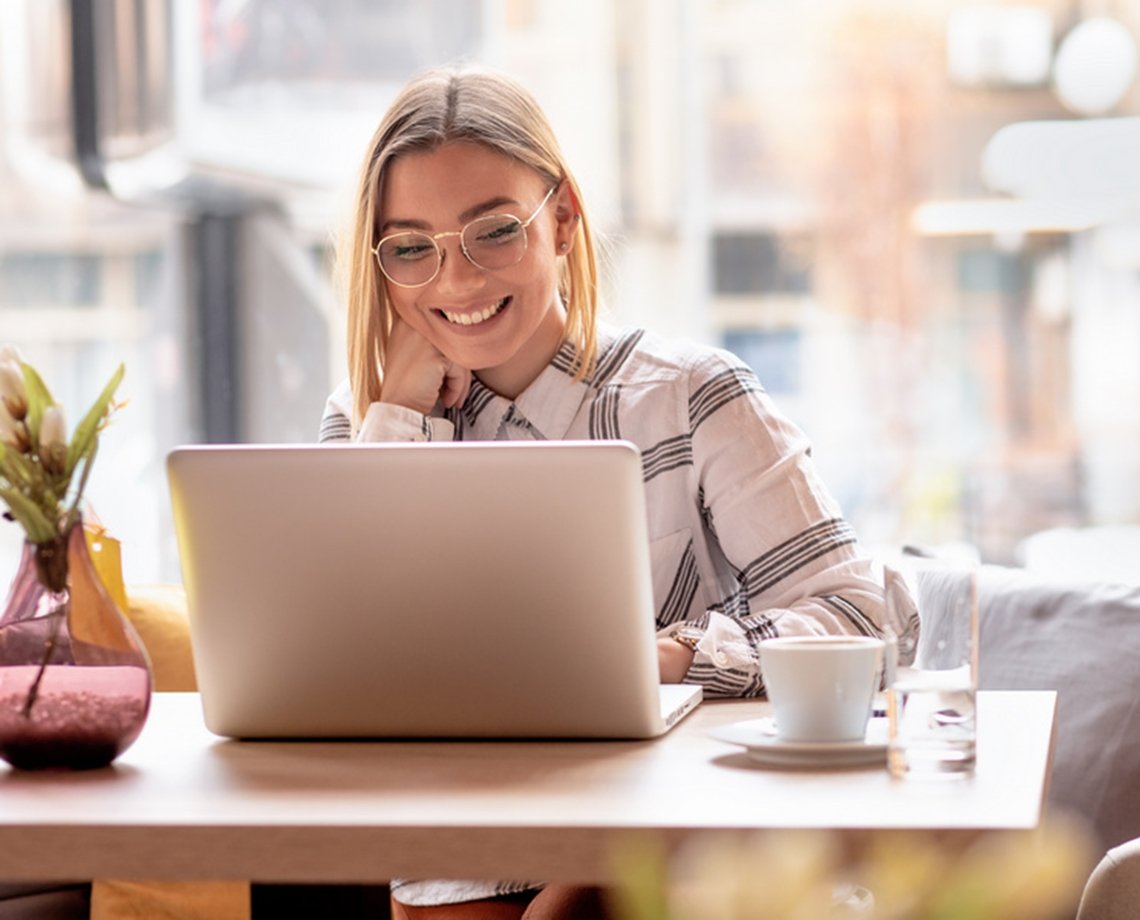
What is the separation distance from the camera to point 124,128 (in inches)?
137

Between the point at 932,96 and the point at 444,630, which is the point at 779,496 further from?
the point at 932,96

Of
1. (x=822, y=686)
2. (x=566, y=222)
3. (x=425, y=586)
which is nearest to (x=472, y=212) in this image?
(x=566, y=222)

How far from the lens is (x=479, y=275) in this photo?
5.84 feet

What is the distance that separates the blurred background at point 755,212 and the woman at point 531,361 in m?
1.82

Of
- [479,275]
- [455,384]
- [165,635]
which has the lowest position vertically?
[165,635]

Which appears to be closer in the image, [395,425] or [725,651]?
[725,651]

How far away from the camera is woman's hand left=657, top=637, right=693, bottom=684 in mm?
1494

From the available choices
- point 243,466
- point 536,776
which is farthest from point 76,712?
point 536,776

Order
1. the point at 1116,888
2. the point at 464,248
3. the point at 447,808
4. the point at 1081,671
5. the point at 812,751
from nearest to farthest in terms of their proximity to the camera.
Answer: the point at 447,808
the point at 812,751
the point at 1116,888
the point at 464,248
the point at 1081,671

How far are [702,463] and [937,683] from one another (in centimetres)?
60

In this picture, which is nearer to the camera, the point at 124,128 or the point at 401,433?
the point at 401,433

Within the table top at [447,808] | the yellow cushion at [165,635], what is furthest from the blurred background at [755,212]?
the table top at [447,808]

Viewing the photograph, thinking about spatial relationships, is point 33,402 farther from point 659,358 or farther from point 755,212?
point 755,212

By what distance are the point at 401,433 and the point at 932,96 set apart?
7.40 feet
